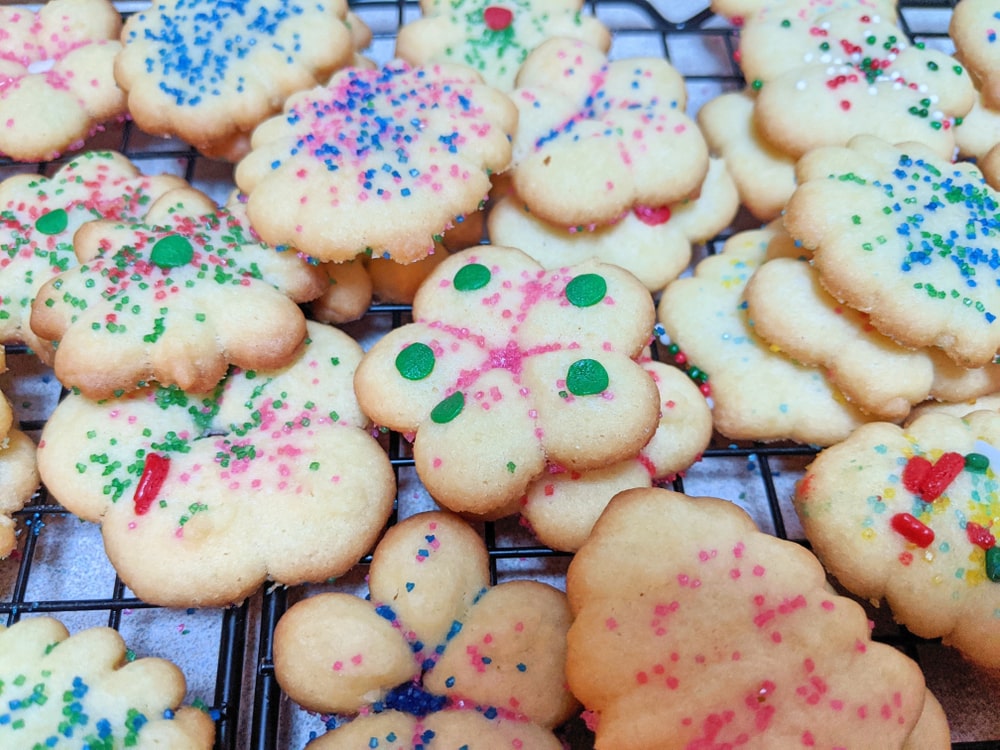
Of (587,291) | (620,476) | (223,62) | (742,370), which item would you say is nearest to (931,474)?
(742,370)

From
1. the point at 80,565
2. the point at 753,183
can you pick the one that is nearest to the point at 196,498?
the point at 80,565

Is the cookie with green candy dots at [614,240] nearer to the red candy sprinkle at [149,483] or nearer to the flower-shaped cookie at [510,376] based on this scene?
the flower-shaped cookie at [510,376]

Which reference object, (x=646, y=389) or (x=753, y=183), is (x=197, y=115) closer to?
(x=646, y=389)

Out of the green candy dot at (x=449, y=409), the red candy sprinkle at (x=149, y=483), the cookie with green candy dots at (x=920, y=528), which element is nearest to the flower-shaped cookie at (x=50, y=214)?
the red candy sprinkle at (x=149, y=483)

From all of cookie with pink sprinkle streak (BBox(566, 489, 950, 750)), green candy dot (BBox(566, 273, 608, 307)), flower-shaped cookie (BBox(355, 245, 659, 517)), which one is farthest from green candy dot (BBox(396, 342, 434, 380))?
cookie with pink sprinkle streak (BBox(566, 489, 950, 750))

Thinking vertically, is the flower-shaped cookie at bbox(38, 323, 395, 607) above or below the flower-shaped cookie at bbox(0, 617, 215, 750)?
above

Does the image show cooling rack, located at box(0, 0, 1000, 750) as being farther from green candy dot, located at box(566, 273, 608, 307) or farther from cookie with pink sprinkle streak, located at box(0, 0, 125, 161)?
green candy dot, located at box(566, 273, 608, 307)
